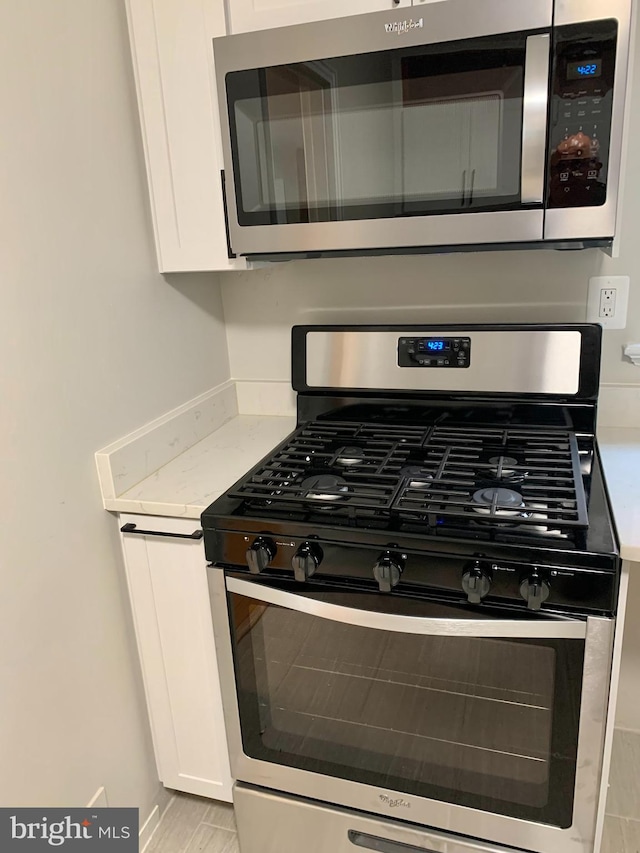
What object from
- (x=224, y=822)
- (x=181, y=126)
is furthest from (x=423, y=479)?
(x=224, y=822)

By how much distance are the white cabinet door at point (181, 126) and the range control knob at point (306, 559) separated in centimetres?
66

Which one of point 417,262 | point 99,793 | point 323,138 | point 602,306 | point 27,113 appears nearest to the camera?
point 27,113

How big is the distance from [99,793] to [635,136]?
182cm

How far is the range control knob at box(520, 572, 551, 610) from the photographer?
993mm

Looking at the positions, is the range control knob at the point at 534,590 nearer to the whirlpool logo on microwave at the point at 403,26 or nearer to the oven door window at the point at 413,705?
the oven door window at the point at 413,705

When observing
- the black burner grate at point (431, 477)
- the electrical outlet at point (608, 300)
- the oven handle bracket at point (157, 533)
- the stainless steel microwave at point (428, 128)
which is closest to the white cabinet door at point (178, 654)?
the oven handle bracket at point (157, 533)

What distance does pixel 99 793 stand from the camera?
1.35 metres

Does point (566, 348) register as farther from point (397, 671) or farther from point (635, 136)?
point (397, 671)

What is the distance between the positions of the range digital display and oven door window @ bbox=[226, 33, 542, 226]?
3.0 inches

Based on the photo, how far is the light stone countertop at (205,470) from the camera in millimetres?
1298

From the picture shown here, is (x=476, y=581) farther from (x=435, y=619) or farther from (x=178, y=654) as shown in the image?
(x=178, y=654)

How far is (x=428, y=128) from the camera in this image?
116 centimetres

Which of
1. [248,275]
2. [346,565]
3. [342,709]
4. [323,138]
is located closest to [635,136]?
[323,138]

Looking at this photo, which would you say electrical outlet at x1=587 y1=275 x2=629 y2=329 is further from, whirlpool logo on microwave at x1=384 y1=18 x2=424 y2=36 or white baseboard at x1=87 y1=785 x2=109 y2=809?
white baseboard at x1=87 y1=785 x2=109 y2=809
